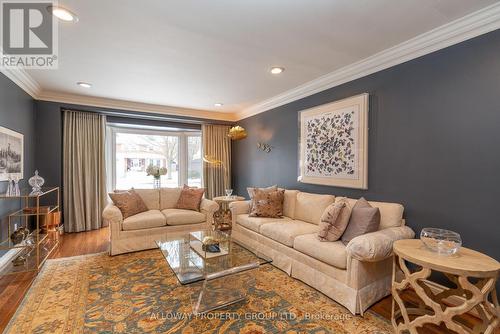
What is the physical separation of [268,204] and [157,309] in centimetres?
197

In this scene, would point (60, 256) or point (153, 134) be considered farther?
point (153, 134)

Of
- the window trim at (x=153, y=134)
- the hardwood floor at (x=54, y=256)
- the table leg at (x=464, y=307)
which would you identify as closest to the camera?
the table leg at (x=464, y=307)

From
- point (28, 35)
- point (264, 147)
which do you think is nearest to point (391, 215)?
point (264, 147)

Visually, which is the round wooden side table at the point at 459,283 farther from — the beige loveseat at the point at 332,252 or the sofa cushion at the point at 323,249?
the sofa cushion at the point at 323,249

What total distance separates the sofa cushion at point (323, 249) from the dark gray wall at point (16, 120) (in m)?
3.54

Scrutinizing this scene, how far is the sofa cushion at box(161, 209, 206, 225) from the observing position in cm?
367

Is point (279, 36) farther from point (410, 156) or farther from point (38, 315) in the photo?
point (38, 315)

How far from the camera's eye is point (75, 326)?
6.13 feet

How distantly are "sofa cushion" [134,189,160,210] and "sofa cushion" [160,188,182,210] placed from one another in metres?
0.07

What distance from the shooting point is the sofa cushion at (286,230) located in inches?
109

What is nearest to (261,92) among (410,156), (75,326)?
(410,156)

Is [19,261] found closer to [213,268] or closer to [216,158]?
[213,268]

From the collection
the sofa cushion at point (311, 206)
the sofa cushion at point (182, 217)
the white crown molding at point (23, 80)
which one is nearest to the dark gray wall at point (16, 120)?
the white crown molding at point (23, 80)

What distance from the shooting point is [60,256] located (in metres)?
3.26
